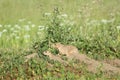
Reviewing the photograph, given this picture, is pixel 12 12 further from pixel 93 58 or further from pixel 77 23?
pixel 93 58

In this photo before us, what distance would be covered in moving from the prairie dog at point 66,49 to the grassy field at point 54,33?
0.25m

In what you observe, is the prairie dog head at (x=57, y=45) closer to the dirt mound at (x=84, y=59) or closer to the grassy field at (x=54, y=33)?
the dirt mound at (x=84, y=59)

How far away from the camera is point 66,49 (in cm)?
1036

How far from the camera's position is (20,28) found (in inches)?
643

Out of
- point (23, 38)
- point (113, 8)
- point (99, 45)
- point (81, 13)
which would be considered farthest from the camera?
point (113, 8)

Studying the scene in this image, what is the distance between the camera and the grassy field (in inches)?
354

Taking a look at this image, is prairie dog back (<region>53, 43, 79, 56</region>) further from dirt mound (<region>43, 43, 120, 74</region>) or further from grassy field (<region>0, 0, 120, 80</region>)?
grassy field (<region>0, 0, 120, 80</region>)

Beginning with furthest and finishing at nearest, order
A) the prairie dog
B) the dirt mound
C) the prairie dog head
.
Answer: the prairie dog head < the prairie dog < the dirt mound

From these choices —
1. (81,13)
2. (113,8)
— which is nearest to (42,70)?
(81,13)

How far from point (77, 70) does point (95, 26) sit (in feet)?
22.3

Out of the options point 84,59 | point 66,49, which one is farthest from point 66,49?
point 84,59

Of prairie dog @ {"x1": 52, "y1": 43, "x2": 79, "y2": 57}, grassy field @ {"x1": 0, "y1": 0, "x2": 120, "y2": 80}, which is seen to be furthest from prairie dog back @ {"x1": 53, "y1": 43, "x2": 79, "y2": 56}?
grassy field @ {"x1": 0, "y1": 0, "x2": 120, "y2": 80}

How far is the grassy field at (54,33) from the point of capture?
899 cm

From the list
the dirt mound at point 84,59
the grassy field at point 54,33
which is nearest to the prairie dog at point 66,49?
the dirt mound at point 84,59
